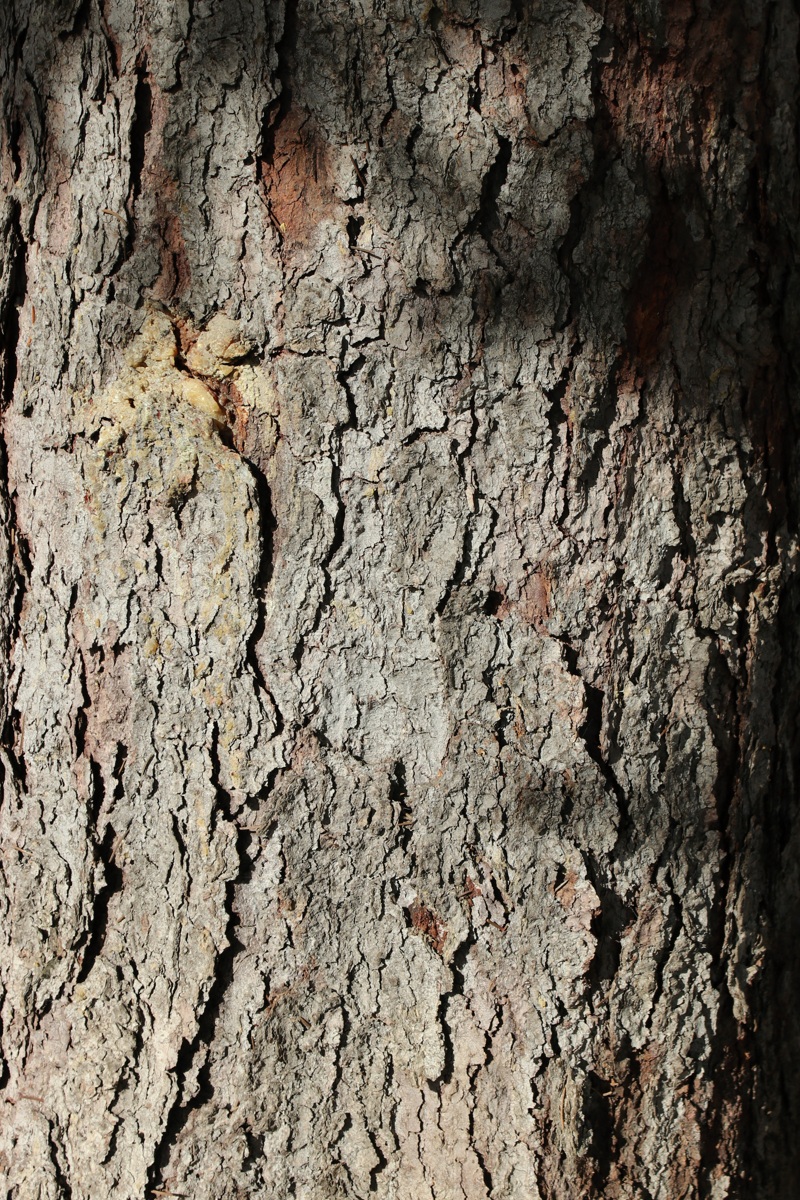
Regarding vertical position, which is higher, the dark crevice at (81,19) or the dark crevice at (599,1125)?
the dark crevice at (81,19)

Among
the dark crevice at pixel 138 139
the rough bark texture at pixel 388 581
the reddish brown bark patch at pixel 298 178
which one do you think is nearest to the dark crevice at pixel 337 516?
the rough bark texture at pixel 388 581

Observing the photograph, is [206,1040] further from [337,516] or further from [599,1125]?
[337,516]

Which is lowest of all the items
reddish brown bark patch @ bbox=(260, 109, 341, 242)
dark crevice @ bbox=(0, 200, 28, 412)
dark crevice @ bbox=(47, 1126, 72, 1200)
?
dark crevice @ bbox=(47, 1126, 72, 1200)

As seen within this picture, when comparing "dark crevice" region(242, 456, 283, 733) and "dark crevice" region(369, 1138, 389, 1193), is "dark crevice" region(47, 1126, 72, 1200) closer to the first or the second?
"dark crevice" region(369, 1138, 389, 1193)

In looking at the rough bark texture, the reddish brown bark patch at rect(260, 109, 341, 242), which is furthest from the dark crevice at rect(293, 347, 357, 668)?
the reddish brown bark patch at rect(260, 109, 341, 242)

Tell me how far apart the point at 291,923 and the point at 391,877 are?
0.15 metres

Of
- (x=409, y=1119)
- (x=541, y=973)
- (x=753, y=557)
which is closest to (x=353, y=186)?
(x=753, y=557)

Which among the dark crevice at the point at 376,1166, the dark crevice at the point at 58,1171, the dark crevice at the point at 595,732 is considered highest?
the dark crevice at the point at 595,732

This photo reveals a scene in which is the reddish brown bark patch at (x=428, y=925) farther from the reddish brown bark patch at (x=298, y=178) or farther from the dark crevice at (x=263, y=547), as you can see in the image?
the reddish brown bark patch at (x=298, y=178)

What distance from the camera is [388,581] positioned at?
1.25 m

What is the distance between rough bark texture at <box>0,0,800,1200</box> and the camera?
121 cm

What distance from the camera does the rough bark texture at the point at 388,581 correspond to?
121 cm

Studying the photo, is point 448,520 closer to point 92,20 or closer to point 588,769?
point 588,769

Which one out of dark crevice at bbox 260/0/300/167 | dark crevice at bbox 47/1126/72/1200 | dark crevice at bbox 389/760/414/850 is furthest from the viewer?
dark crevice at bbox 47/1126/72/1200
